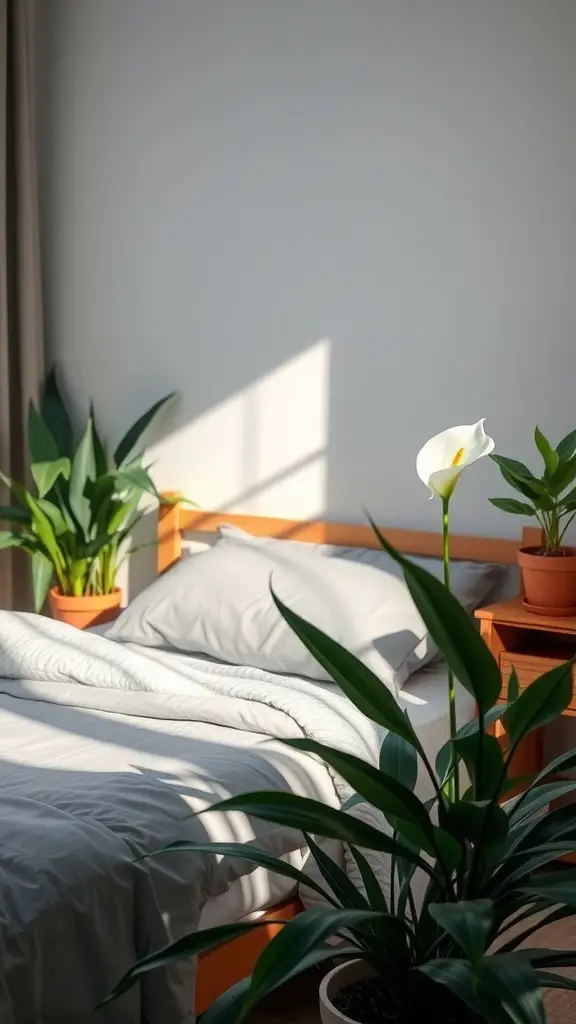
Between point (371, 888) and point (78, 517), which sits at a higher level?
point (78, 517)

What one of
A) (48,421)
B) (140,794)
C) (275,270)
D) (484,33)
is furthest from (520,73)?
(140,794)

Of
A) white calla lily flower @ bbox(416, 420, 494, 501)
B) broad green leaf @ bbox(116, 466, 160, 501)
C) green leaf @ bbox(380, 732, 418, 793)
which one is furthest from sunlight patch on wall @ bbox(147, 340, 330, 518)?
green leaf @ bbox(380, 732, 418, 793)

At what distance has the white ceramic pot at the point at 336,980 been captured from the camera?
151cm

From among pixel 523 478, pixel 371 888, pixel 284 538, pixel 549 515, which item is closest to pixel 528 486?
pixel 523 478

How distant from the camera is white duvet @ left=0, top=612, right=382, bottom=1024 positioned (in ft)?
6.68

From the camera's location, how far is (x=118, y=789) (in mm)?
2379

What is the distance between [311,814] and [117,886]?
0.77 m

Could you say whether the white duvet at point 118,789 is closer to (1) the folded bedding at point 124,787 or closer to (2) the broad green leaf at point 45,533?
(1) the folded bedding at point 124,787

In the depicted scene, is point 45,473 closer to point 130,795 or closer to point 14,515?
point 14,515

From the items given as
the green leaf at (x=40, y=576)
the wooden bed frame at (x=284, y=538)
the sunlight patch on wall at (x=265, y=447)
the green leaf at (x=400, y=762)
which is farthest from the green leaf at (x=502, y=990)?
the green leaf at (x=40, y=576)

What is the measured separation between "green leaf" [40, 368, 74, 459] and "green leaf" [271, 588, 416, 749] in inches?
111

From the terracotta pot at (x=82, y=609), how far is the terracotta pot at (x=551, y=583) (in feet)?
4.74

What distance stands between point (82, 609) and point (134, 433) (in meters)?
0.58

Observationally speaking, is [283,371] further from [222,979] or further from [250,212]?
[222,979]
